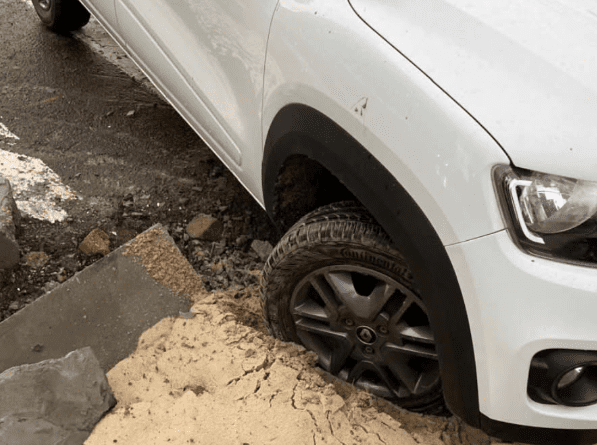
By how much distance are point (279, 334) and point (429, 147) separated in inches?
42.0

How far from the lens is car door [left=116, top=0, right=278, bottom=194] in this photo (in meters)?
1.95

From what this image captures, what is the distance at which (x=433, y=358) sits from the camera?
1.86 m

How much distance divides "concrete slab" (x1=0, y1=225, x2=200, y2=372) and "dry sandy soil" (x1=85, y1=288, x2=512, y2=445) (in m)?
0.14

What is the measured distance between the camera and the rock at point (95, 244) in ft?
8.91

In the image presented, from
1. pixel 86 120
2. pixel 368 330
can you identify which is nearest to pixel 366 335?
pixel 368 330

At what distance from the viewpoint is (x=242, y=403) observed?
205 cm

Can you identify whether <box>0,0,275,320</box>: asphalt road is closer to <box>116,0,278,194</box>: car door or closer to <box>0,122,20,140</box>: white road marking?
<box>0,122,20,140</box>: white road marking

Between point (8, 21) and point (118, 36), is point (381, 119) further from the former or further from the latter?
point (8, 21)

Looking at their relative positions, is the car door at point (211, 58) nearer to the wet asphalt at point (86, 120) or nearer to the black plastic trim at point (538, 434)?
the wet asphalt at point (86, 120)

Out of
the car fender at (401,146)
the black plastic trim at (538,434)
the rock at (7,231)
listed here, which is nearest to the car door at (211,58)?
the car fender at (401,146)

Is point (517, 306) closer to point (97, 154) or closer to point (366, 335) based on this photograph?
point (366, 335)

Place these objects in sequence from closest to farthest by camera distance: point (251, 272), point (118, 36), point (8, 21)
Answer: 1. point (251, 272)
2. point (118, 36)
3. point (8, 21)

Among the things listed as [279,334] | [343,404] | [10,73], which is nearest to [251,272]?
[279,334]

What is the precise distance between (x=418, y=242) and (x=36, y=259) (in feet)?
6.20
